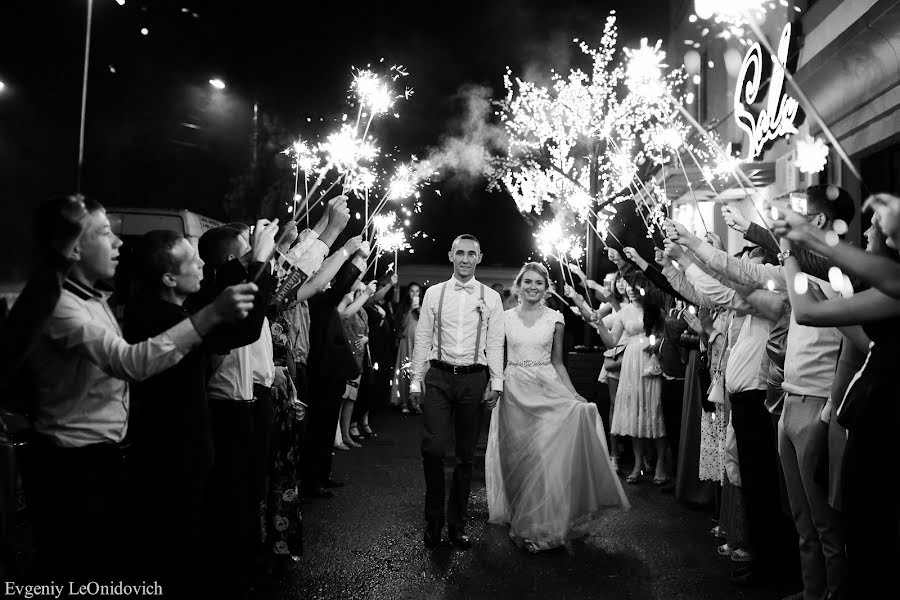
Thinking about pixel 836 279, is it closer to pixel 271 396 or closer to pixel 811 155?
→ pixel 271 396

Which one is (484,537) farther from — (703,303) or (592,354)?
(592,354)

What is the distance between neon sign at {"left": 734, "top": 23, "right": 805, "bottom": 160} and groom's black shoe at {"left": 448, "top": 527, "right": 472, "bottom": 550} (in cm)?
746

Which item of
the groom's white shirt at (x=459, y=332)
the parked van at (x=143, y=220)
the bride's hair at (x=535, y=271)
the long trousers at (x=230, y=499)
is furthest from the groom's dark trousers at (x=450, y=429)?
the parked van at (x=143, y=220)

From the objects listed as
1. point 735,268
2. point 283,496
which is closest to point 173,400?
point 283,496

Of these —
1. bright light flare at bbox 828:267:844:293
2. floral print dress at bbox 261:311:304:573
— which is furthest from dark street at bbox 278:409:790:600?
bright light flare at bbox 828:267:844:293

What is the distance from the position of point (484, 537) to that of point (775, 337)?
2.98 metres

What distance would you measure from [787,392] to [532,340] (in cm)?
262

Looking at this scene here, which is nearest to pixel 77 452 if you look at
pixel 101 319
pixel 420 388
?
pixel 101 319

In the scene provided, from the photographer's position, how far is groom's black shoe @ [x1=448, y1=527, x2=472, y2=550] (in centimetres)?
579

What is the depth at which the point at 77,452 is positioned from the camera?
292cm

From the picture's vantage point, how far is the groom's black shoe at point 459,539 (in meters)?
5.79

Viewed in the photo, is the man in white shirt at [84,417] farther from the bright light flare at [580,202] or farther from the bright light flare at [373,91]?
the bright light flare at [580,202]

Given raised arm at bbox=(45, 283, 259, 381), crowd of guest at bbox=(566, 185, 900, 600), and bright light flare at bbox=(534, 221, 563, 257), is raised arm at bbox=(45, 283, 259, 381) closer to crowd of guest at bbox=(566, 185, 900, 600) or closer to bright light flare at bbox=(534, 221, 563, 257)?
crowd of guest at bbox=(566, 185, 900, 600)

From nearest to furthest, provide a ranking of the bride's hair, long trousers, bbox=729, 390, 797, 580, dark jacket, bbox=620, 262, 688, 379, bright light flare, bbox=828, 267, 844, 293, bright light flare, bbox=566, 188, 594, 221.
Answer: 1. bright light flare, bbox=828, 267, 844, 293
2. long trousers, bbox=729, 390, 797, 580
3. the bride's hair
4. dark jacket, bbox=620, 262, 688, 379
5. bright light flare, bbox=566, 188, 594, 221
